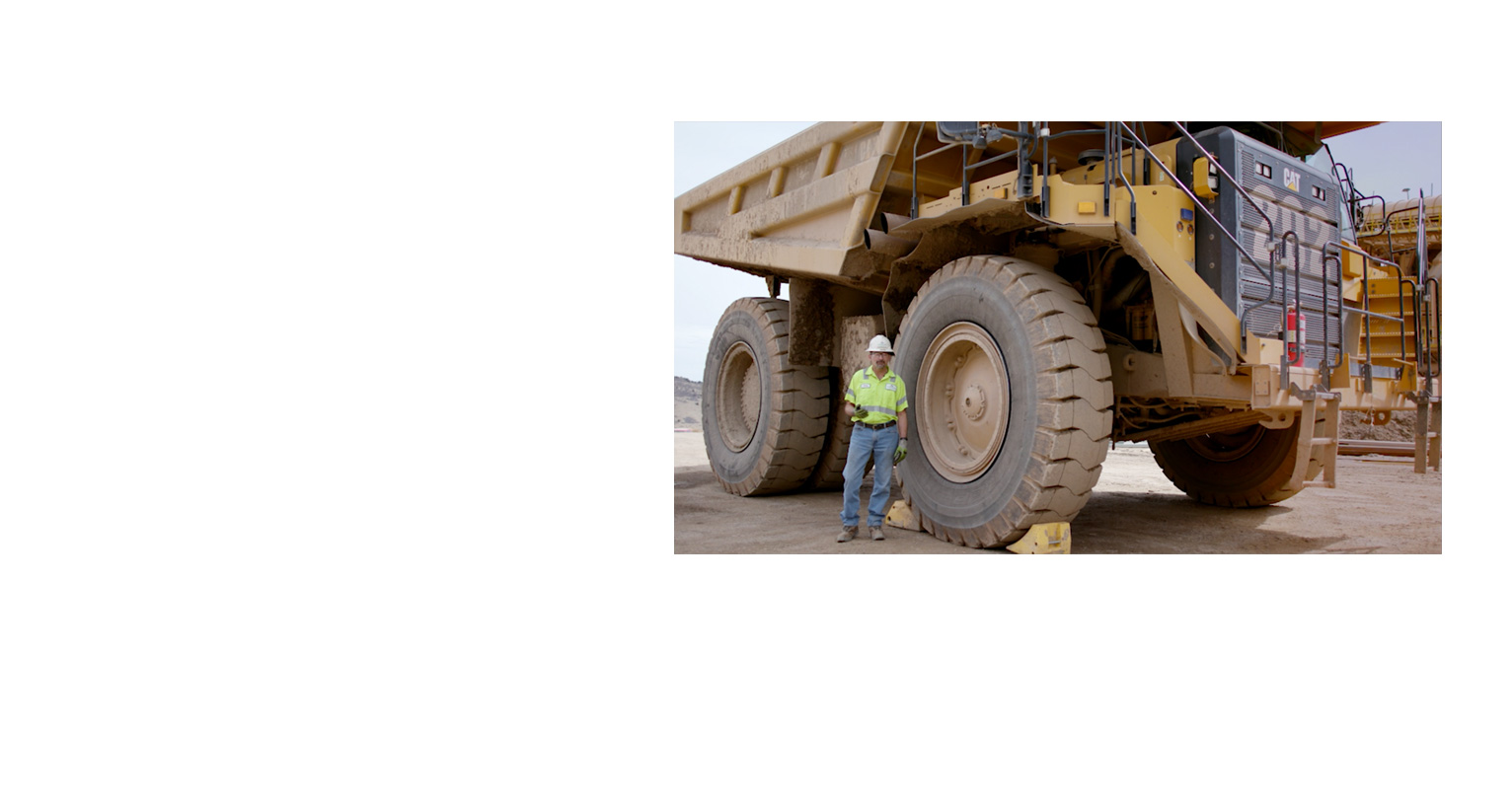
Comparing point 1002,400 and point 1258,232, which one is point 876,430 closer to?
point 1002,400

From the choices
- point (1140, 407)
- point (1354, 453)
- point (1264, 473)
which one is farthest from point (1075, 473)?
point (1354, 453)

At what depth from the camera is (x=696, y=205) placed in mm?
9422

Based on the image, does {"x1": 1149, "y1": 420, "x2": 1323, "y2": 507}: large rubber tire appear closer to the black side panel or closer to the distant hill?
the black side panel

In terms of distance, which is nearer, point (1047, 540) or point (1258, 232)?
point (1047, 540)

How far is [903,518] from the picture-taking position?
6.21 metres

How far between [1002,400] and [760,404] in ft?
12.3

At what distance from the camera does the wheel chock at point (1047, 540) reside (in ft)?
16.6

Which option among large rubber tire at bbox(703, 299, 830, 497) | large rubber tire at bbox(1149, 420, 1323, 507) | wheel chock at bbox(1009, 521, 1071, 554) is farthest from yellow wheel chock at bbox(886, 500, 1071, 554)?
large rubber tire at bbox(703, 299, 830, 497)

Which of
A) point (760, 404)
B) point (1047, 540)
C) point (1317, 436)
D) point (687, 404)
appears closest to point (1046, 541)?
point (1047, 540)

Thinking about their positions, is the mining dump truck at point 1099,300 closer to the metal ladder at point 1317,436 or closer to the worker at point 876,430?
the metal ladder at point 1317,436

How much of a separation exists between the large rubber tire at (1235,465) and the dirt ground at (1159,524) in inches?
5.4

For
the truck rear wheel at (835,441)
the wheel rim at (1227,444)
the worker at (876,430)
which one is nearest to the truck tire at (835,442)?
the truck rear wheel at (835,441)

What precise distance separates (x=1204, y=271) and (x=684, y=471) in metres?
6.92

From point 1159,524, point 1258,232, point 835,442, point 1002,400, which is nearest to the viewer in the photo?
point 1002,400
